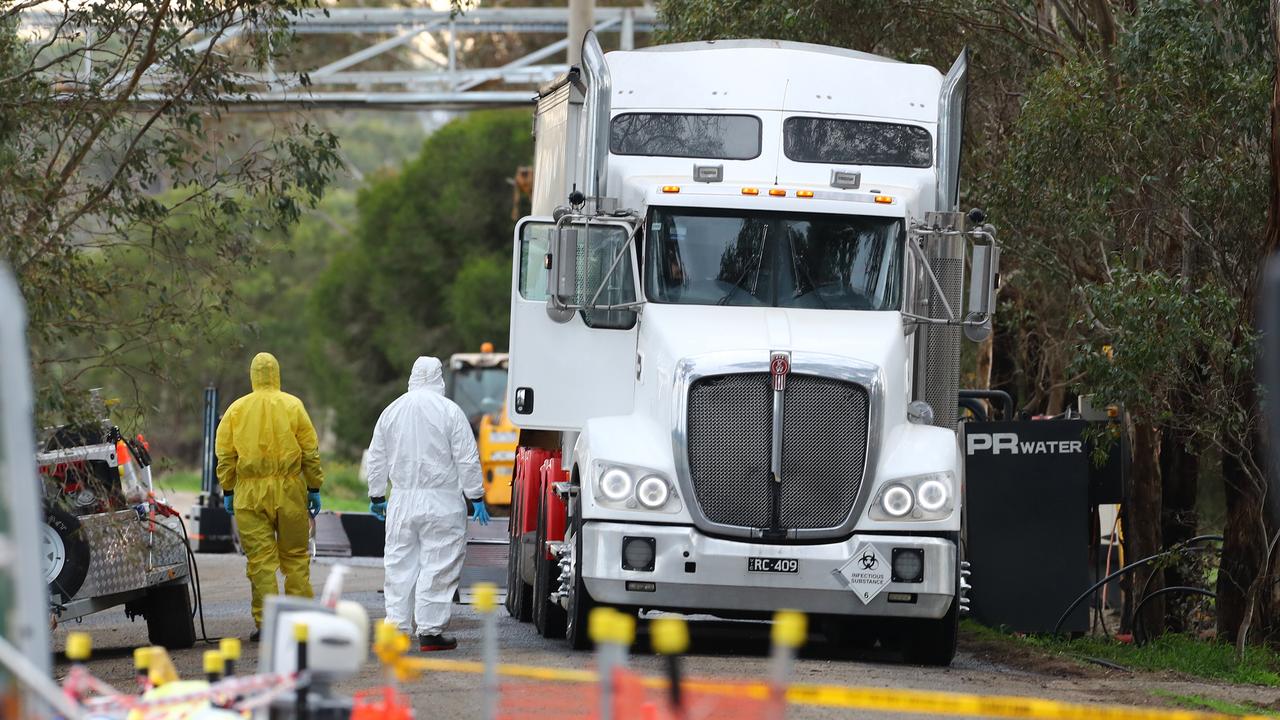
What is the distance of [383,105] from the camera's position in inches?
1154

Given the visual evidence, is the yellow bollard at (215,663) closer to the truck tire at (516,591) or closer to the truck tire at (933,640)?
the truck tire at (933,640)

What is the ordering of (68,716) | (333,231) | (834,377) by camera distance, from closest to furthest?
(68,716) → (834,377) → (333,231)

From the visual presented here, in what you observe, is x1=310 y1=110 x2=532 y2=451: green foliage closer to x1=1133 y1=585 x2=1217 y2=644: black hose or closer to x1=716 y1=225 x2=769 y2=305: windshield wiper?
x1=1133 y1=585 x2=1217 y2=644: black hose

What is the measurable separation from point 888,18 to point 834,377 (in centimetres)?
746

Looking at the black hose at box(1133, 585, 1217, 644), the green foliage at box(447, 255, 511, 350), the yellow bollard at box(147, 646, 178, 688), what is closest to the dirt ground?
the black hose at box(1133, 585, 1217, 644)

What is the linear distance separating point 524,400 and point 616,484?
4.33 ft

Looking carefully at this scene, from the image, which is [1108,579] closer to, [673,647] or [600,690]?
[600,690]

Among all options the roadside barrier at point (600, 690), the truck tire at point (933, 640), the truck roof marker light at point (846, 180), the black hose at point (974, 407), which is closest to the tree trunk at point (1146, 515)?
the black hose at point (974, 407)

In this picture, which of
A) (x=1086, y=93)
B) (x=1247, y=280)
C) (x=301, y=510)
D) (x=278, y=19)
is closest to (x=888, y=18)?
(x=1086, y=93)

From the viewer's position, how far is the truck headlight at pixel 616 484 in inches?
419

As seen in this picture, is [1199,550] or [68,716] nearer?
[68,716]

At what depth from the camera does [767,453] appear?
1076 cm

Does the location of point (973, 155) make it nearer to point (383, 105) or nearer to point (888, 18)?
point (888, 18)

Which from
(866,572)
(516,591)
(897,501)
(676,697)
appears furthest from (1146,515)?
(676,697)
